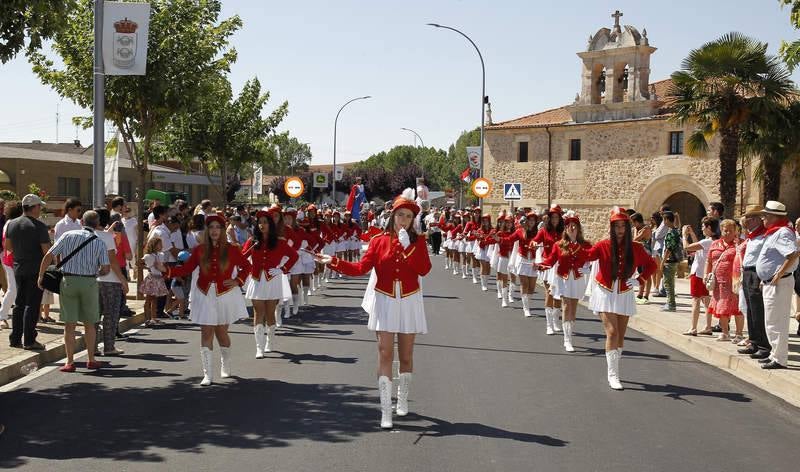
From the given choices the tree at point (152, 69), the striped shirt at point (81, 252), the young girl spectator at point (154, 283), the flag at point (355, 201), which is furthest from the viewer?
the flag at point (355, 201)

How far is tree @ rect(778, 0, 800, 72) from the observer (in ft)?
40.4

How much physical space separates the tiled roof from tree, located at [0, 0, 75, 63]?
4281 centimetres

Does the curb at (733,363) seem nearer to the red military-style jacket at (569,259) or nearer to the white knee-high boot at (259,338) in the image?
the red military-style jacket at (569,259)

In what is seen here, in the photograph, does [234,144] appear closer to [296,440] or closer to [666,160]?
[666,160]

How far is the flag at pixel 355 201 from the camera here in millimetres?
29281

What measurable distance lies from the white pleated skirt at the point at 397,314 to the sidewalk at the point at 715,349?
13.7 feet

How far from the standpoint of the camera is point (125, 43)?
14.4 meters

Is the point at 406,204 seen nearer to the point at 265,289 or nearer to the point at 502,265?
the point at 265,289

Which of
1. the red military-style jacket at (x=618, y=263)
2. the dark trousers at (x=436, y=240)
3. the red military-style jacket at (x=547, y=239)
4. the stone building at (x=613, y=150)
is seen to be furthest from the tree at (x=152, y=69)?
the stone building at (x=613, y=150)

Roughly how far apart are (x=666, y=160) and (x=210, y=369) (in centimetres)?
4066

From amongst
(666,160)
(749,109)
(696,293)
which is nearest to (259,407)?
(696,293)

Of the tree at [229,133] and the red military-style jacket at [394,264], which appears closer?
the red military-style jacket at [394,264]

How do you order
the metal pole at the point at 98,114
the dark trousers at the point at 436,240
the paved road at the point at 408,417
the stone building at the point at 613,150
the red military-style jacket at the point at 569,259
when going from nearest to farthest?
1. the paved road at the point at 408,417
2. the red military-style jacket at the point at 569,259
3. the metal pole at the point at 98,114
4. the dark trousers at the point at 436,240
5. the stone building at the point at 613,150

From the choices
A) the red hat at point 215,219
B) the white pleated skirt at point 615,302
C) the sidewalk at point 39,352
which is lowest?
the sidewalk at point 39,352
